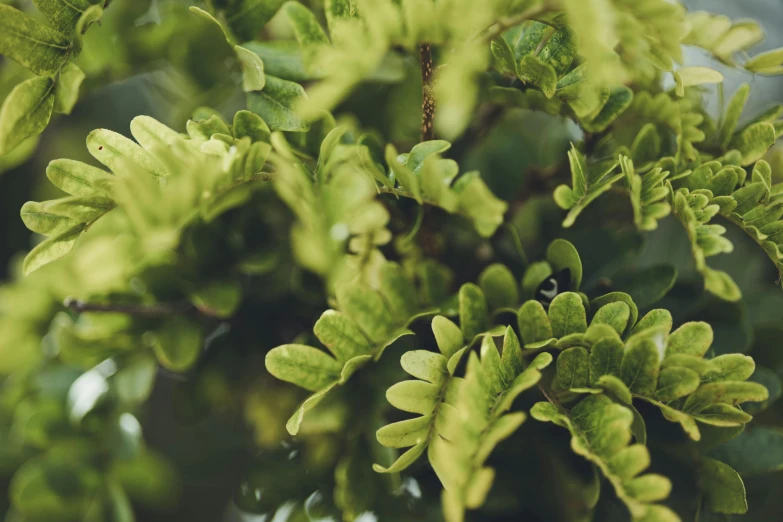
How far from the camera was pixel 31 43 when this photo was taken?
0.41m

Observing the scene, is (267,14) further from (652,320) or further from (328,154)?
(652,320)

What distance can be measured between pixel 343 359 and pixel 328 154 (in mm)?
149

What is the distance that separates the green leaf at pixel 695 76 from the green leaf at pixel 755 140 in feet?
0.19

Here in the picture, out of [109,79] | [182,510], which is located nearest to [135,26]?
[109,79]

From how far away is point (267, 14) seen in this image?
1.68 ft

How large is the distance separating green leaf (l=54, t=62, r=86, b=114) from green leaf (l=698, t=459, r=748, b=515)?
555 millimetres

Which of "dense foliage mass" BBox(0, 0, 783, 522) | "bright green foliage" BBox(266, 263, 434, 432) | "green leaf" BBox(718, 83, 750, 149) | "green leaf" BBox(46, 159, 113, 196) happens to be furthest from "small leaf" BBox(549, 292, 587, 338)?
"green leaf" BBox(46, 159, 113, 196)

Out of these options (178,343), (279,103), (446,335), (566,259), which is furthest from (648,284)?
(178,343)

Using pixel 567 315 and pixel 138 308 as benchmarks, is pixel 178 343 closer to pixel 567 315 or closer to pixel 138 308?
pixel 138 308

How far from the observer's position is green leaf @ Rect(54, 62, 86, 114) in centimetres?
42

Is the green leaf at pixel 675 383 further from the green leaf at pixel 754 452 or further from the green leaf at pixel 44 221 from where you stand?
the green leaf at pixel 44 221

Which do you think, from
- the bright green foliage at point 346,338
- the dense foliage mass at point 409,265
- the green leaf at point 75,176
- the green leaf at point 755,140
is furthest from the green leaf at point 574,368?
the green leaf at point 75,176

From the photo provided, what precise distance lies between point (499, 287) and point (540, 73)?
0.56ft

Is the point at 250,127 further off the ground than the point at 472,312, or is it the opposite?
the point at 250,127
